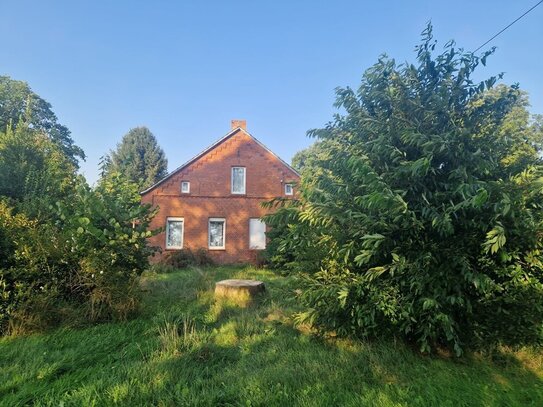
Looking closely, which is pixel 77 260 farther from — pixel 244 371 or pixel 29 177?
pixel 244 371

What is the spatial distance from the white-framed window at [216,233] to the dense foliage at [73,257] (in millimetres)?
11525

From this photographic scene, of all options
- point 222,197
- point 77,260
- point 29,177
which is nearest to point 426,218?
point 77,260

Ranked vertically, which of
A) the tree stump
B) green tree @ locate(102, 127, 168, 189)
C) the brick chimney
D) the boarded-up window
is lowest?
the tree stump

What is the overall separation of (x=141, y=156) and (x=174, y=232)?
79.4 feet

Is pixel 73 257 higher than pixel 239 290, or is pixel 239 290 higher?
pixel 73 257

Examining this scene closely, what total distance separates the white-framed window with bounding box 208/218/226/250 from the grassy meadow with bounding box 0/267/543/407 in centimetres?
1302

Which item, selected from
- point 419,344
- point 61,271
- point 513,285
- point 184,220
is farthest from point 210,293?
point 184,220

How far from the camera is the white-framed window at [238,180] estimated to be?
19000mm

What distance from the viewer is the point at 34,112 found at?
3238 centimetres

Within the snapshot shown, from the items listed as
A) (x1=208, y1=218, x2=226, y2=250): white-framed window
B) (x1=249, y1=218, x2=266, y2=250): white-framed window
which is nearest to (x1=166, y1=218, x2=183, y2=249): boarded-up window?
(x1=208, y1=218, x2=226, y2=250): white-framed window

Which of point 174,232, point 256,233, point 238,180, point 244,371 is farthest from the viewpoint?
point 238,180

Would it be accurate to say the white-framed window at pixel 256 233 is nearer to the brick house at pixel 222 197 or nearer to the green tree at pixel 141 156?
the brick house at pixel 222 197

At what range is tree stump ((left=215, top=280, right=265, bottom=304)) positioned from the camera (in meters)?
8.02

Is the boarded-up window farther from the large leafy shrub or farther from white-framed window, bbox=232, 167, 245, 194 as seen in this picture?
the large leafy shrub
